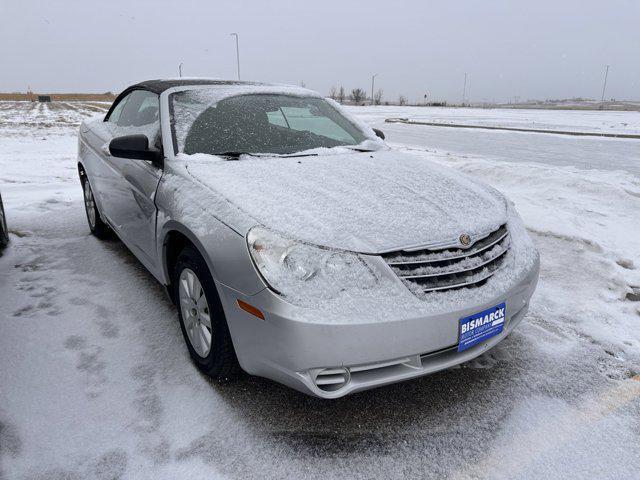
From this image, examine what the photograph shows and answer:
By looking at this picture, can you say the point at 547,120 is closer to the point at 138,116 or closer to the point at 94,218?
the point at 94,218

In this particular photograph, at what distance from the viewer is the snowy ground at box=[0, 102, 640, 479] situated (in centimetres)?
187

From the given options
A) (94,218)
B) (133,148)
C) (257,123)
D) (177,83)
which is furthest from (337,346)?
(94,218)

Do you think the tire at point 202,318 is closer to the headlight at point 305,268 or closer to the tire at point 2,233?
the headlight at point 305,268

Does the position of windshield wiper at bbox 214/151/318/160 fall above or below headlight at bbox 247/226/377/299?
above

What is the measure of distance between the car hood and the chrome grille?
0.05 meters

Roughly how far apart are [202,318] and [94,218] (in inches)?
110

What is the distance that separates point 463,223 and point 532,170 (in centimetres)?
615

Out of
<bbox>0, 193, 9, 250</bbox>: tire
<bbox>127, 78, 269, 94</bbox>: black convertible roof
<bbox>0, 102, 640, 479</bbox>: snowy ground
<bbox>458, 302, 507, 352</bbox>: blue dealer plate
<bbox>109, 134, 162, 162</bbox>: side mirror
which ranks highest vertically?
<bbox>127, 78, 269, 94</bbox>: black convertible roof

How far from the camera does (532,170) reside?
7.52 meters

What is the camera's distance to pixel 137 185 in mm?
2988

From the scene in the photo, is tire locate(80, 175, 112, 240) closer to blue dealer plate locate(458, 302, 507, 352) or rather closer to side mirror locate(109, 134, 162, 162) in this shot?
side mirror locate(109, 134, 162, 162)

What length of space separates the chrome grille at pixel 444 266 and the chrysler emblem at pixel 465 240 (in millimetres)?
28

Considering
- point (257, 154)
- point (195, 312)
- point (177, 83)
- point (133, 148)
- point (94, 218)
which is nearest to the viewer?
Answer: point (195, 312)

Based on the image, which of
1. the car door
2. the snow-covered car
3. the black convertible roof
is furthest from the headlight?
the black convertible roof
